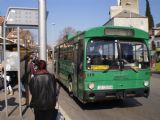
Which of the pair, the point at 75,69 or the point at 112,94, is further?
the point at 75,69

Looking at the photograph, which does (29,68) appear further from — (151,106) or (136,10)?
(136,10)

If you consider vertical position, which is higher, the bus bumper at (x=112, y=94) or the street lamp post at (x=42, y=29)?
the street lamp post at (x=42, y=29)

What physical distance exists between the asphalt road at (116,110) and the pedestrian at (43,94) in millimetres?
3940

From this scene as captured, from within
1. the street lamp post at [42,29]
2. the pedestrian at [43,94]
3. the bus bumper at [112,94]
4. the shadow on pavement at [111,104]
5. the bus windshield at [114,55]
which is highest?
the street lamp post at [42,29]

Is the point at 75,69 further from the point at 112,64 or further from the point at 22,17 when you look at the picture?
the point at 22,17

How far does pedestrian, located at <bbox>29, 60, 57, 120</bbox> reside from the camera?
6805 mm

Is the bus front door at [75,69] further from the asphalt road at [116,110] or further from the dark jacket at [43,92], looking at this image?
the dark jacket at [43,92]

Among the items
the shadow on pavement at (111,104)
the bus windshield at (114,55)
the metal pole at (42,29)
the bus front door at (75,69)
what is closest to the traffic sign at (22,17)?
the metal pole at (42,29)

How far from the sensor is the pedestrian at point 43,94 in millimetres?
6805

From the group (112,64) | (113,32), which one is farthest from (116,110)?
(113,32)

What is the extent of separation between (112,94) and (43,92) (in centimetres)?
565

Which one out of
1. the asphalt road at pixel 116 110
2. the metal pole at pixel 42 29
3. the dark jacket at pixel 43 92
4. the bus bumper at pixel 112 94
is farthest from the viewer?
the bus bumper at pixel 112 94

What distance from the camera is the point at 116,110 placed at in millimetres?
12094

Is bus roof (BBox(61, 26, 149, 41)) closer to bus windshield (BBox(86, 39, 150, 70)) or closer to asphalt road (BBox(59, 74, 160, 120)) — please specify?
bus windshield (BBox(86, 39, 150, 70))
